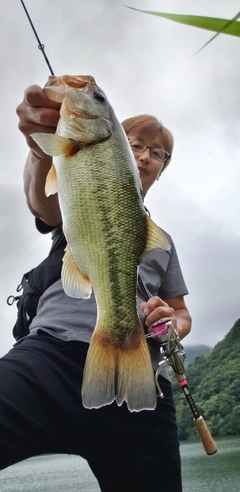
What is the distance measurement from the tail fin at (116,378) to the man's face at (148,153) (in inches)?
58.7

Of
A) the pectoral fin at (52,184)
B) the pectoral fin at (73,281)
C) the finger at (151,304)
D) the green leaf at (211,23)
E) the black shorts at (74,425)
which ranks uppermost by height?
the pectoral fin at (52,184)

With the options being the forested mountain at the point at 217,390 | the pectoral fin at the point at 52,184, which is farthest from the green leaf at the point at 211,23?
the forested mountain at the point at 217,390

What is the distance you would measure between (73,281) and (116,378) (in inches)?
16.3

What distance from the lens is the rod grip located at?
2.51m

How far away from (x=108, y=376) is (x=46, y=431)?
0.44 metres

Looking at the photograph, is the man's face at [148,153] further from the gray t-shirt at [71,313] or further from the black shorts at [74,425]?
the black shorts at [74,425]

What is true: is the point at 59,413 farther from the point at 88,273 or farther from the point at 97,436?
the point at 88,273

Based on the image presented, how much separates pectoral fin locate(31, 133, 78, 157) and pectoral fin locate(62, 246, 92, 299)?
40 centimetres

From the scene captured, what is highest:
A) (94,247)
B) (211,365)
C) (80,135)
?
(80,135)

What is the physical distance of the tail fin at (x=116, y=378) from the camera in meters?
1.75

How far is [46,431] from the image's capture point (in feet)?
6.49

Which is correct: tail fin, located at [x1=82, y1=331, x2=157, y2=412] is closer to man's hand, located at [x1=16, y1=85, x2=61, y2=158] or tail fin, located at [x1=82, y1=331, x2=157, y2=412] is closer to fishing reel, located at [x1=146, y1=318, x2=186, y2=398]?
fishing reel, located at [x1=146, y1=318, x2=186, y2=398]

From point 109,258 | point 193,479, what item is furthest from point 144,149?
point 193,479

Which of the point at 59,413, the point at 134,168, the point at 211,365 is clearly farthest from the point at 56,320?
the point at 211,365
